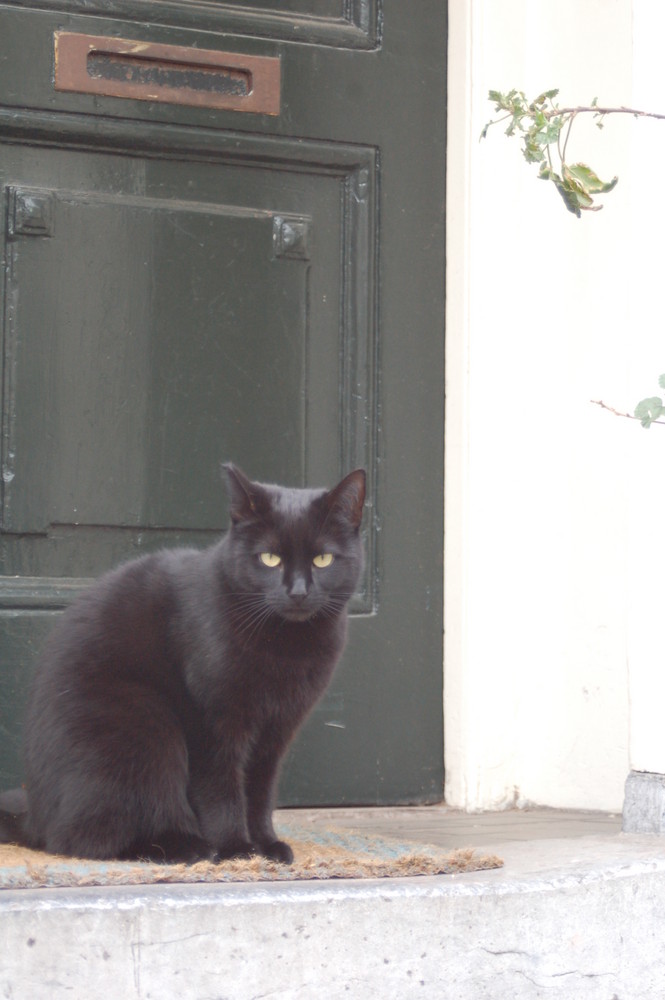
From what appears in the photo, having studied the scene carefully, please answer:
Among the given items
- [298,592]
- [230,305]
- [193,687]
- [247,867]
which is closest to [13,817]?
[193,687]

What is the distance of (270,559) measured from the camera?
2.32m

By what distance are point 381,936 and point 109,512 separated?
1282mm

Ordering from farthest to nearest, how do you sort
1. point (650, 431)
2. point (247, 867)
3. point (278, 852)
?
1. point (650, 431)
2. point (278, 852)
3. point (247, 867)

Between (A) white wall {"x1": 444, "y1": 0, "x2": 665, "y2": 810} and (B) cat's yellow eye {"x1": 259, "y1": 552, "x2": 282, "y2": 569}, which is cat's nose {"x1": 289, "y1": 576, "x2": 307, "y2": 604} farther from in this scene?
(A) white wall {"x1": 444, "y1": 0, "x2": 665, "y2": 810}

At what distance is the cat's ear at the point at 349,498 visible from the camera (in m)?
2.37

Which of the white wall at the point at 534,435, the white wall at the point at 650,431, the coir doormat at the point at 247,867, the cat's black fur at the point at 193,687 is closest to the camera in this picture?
the coir doormat at the point at 247,867

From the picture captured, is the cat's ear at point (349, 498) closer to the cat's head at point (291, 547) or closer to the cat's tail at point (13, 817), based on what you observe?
the cat's head at point (291, 547)

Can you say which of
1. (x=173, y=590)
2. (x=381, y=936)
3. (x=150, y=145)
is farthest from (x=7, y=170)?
(x=381, y=936)

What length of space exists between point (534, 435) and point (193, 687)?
3.98 feet

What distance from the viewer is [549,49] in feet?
10.2

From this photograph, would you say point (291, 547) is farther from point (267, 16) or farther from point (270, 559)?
point (267, 16)

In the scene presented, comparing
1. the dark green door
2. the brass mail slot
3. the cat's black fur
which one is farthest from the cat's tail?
the brass mail slot

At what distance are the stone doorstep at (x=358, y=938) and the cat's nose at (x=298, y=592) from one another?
52 cm

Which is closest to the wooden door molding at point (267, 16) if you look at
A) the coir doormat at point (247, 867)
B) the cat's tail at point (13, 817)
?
the cat's tail at point (13, 817)
